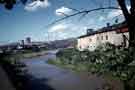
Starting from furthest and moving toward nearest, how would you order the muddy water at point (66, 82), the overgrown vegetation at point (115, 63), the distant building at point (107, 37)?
1. the distant building at point (107, 37)
2. the muddy water at point (66, 82)
3. the overgrown vegetation at point (115, 63)

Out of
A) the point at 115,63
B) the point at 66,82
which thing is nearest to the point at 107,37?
the point at 115,63

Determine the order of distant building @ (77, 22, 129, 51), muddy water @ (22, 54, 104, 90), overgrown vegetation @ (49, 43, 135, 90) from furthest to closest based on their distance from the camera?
distant building @ (77, 22, 129, 51) < muddy water @ (22, 54, 104, 90) < overgrown vegetation @ (49, 43, 135, 90)

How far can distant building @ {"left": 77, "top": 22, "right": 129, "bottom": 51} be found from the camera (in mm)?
29644

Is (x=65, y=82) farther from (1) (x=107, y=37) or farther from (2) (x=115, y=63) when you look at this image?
(1) (x=107, y=37)

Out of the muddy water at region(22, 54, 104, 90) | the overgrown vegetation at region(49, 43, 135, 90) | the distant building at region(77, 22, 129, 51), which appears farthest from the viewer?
the distant building at region(77, 22, 129, 51)

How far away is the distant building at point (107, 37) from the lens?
2964cm

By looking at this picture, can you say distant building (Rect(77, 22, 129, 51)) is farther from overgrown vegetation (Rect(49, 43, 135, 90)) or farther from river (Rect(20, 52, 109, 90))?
river (Rect(20, 52, 109, 90))

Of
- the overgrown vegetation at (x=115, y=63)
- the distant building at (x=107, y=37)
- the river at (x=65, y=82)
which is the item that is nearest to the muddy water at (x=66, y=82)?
the river at (x=65, y=82)

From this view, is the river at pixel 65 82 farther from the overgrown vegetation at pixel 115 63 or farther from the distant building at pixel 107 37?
the distant building at pixel 107 37

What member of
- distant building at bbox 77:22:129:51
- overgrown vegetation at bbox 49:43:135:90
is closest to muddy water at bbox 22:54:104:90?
overgrown vegetation at bbox 49:43:135:90

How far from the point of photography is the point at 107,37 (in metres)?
35.6

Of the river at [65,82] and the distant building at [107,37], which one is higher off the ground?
the distant building at [107,37]

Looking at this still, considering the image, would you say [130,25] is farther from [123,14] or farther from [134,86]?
[134,86]

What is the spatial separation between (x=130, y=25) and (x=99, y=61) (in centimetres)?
1656
